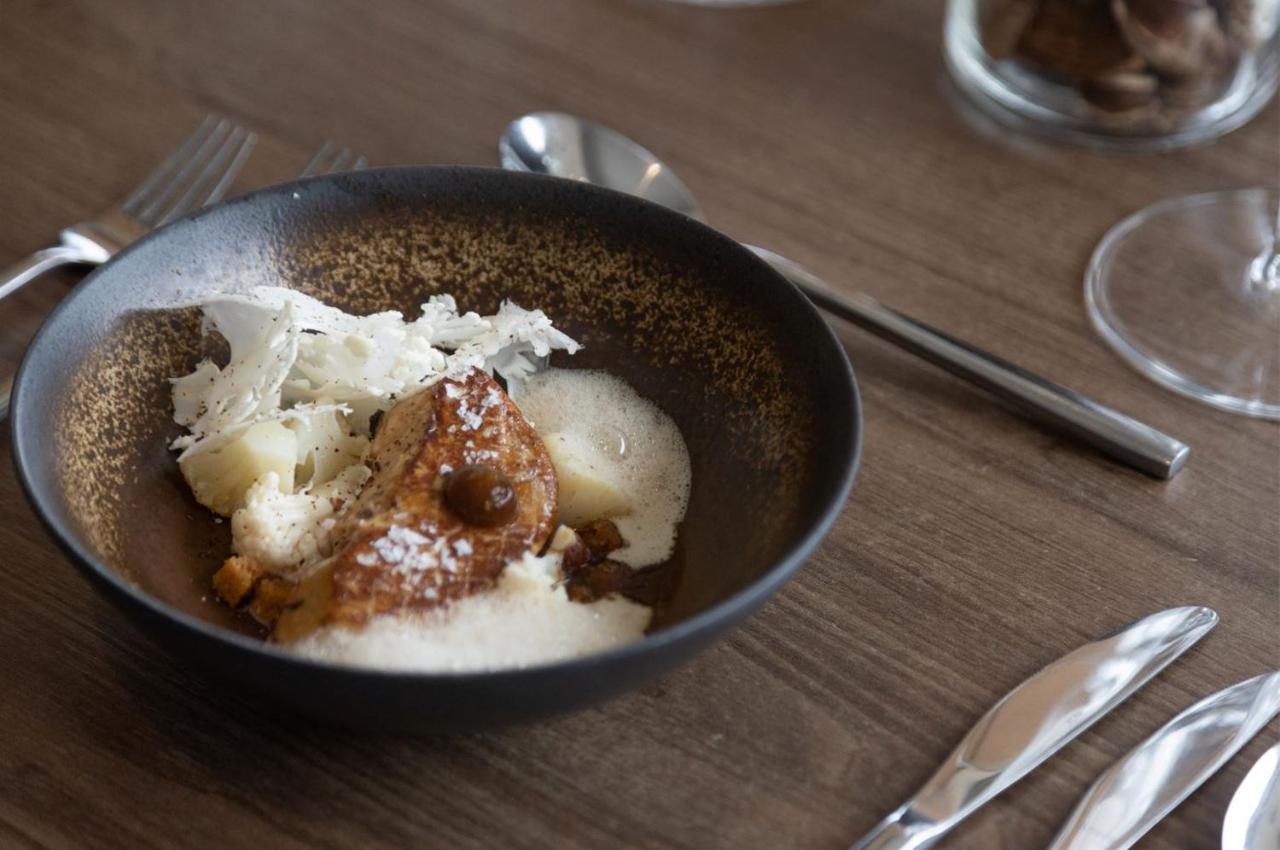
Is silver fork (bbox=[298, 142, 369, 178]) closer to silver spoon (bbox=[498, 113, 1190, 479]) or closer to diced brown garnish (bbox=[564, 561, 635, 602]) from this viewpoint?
silver spoon (bbox=[498, 113, 1190, 479])

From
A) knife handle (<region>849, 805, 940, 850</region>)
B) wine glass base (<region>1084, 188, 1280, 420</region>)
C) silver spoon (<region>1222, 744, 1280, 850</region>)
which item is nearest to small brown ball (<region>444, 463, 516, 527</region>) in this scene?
knife handle (<region>849, 805, 940, 850</region>)

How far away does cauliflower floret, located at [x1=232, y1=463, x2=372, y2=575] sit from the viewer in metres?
0.77

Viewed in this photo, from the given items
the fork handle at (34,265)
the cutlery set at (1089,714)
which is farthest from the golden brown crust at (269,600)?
the fork handle at (34,265)

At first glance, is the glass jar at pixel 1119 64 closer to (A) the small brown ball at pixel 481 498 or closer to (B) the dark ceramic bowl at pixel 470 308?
(B) the dark ceramic bowl at pixel 470 308

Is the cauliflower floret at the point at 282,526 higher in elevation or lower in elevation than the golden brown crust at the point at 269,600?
higher

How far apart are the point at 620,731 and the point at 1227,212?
2.64 feet

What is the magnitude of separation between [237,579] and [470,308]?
27 centimetres

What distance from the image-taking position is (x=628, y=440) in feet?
2.88

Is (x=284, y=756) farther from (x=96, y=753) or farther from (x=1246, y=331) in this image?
(x=1246, y=331)

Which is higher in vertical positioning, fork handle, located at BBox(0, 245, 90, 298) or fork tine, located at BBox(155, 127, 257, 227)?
fork tine, located at BBox(155, 127, 257, 227)

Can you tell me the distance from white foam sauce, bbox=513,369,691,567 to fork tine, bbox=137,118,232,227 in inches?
15.0

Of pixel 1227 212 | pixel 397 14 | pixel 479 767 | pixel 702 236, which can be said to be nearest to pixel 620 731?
pixel 479 767

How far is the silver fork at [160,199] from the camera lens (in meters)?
1.03

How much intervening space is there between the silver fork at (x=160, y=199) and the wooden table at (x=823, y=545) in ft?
0.09
